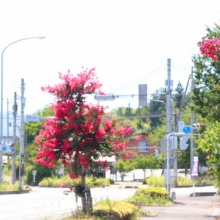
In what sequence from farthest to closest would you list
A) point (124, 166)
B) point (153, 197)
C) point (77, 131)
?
point (124, 166) → point (153, 197) → point (77, 131)

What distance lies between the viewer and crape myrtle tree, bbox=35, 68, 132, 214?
47.9ft

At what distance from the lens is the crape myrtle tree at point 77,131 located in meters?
14.6

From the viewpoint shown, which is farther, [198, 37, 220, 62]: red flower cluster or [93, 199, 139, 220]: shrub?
[93, 199, 139, 220]: shrub

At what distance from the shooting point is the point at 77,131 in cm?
1461

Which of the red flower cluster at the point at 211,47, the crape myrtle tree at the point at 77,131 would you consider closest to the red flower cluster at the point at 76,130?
the crape myrtle tree at the point at 77,131

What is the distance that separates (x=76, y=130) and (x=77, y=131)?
3 cm

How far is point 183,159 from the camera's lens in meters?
67.6

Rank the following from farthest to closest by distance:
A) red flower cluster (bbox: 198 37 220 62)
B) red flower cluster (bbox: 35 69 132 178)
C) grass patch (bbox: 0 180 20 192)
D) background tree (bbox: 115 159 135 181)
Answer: background tree (bbox: 115 159 135 181) < grass patch (bbox: 0 180 20 192) < red flower cluster (bbox: 35 69 132 178) < red flower cluster (bbox: 198 37 220 62)

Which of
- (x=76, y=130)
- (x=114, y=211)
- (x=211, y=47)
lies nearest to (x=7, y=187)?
(x=114, y=211)

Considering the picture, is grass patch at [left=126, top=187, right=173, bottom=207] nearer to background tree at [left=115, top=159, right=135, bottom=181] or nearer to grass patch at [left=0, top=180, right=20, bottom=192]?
grass patch at [left=0, top=180, right=20, bottom=192]

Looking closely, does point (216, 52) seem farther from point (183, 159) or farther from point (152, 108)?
point (152, 108)

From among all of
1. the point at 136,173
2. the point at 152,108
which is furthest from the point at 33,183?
the point at 152,108

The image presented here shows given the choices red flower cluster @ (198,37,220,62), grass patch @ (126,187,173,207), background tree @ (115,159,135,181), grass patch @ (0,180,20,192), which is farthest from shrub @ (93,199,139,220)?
background tree @ (115,159,135,181)

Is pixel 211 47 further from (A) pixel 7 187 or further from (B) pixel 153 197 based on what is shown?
(A) pixel 7 187
